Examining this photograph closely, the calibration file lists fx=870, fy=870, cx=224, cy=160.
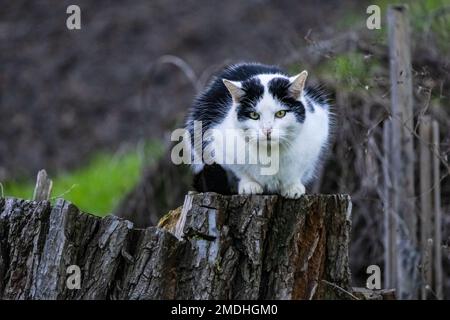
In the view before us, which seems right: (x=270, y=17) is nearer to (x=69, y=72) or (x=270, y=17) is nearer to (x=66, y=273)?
(x=69, y=72)

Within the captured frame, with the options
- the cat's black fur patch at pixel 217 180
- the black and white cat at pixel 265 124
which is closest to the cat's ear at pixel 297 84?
the black and white cat at pixel 265 124

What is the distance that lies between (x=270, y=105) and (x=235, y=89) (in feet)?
0.55

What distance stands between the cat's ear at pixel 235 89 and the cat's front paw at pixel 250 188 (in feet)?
1.22

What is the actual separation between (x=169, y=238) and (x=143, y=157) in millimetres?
3295

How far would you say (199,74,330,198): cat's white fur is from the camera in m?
3.69

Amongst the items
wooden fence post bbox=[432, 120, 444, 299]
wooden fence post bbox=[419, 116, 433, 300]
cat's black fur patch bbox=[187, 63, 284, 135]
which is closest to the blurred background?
wooden fence post bbox=[419, 116, 433, 300]

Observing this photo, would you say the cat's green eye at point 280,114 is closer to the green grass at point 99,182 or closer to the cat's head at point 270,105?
the cat's head at point 270,105

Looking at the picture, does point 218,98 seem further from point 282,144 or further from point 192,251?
point 192,251

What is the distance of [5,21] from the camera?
1011cm

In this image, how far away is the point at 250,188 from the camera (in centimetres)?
381

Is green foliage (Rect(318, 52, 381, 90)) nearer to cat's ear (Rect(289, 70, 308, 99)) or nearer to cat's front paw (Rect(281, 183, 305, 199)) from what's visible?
cat's ear (Rect(289, 70, 308, 99))

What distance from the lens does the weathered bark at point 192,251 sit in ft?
10.9

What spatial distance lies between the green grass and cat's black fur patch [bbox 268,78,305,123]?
3.36 m

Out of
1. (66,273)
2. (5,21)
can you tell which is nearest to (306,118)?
(66,273)
